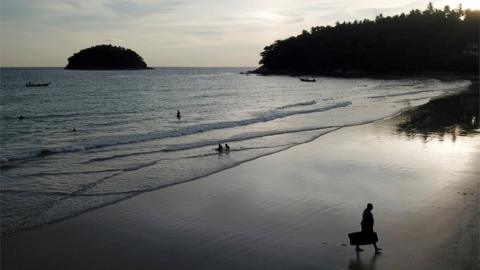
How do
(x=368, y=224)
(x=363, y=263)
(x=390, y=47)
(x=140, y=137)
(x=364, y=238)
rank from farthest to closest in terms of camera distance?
(x=390, y=47) < (x=140, y=137) < (x=368, y=224) < (x=364, y=238) < (x=363, y=263)

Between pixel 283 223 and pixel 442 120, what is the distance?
2903 cm

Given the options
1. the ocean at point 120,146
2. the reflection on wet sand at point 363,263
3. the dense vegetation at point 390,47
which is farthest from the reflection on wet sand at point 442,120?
the dense vegetation at point 390,47

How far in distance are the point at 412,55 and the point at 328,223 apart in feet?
483

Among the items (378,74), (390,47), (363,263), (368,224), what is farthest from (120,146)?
(390,47)

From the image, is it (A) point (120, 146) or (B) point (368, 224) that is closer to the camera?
(B) point (368, 224)

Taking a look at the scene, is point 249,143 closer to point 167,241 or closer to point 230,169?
point 230,169

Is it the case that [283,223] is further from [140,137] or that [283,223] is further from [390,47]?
[390,47]

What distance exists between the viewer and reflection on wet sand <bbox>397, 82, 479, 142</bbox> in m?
32.1

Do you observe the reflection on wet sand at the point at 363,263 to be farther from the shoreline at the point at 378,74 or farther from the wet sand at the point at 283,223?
the shoreline at the point at 378,74

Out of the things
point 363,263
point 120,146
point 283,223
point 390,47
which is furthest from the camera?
point 390,47

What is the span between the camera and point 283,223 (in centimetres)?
1438

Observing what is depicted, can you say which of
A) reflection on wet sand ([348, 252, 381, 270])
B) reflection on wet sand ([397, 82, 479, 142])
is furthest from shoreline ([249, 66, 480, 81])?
reflection on wet sand ([348, 252, 381, 270])

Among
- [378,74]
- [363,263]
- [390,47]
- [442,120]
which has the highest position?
[390,47]

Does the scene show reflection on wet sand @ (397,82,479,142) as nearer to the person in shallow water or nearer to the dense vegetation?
the person in shallow water
